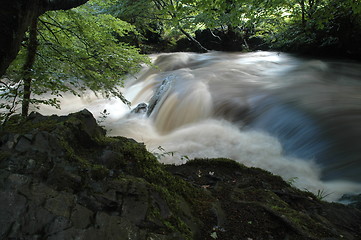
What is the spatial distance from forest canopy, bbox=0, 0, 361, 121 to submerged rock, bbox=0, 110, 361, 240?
122 centimetres

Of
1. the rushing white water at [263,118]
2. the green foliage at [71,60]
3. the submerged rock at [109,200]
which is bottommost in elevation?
the rushing white water at [263,118]

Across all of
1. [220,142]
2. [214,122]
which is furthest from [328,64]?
[220,142]

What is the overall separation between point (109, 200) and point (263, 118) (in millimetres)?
5646

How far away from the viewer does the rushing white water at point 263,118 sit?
4.79 meters

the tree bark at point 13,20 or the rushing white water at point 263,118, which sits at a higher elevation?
the tree bark at point 13,20

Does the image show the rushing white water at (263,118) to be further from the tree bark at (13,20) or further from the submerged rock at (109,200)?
the tree bark at (13,20)

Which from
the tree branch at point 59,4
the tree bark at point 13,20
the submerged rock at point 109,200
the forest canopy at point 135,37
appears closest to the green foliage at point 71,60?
the forest canopy at point 135,37

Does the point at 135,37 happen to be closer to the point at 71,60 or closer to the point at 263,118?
the point at 263,118

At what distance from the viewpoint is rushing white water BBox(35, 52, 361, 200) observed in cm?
479

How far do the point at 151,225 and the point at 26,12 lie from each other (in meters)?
1.70

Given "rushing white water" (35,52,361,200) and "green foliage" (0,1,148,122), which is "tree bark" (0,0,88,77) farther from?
"rushing white water" (35,52,361,200)

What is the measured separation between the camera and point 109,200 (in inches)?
62.5

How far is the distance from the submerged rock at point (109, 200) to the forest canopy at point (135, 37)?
122 cm

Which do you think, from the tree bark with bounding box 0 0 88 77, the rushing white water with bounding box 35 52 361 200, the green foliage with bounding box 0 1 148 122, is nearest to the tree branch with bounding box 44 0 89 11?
the tree bark with bounding box 0 0 88 77
